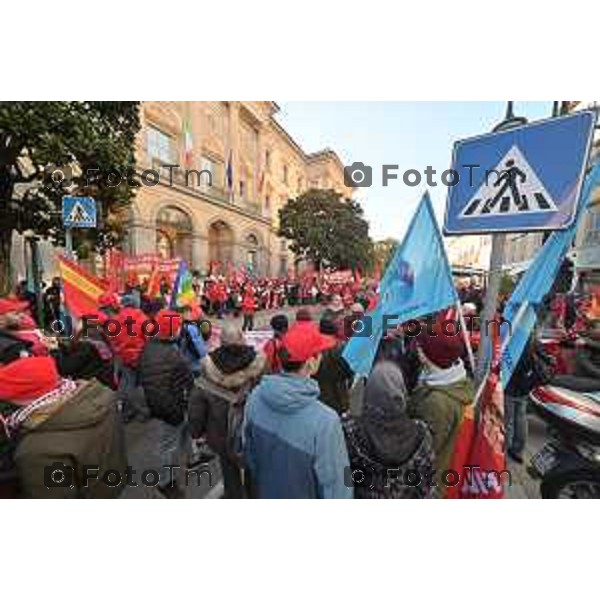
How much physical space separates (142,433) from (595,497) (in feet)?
13.7

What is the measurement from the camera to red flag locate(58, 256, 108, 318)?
16.1 feet

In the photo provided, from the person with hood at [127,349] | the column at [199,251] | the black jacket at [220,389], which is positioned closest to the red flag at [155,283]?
the person with hood at [127,349]

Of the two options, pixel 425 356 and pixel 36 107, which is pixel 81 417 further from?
pixel 36 107

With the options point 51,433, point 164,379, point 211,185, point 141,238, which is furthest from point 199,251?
point 51,433

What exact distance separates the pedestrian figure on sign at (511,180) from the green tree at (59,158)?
23.8 ft

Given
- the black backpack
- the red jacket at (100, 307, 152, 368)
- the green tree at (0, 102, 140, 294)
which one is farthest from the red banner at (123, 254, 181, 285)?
the black backpack

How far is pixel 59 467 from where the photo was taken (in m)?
2.02

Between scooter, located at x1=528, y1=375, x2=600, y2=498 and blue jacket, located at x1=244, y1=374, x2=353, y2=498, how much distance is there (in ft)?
6.19

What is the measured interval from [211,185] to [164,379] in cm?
2413

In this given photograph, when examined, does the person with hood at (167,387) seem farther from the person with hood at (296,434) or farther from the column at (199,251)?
the column at (199,251)

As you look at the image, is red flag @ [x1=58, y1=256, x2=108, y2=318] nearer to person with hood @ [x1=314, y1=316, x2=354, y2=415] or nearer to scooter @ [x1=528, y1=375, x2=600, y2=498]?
person with hood @ [x1=314, y1=316, x2=354, y2=415]

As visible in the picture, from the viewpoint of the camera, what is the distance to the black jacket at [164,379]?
3.35 m

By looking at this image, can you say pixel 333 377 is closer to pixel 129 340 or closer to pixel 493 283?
pixel 493 283

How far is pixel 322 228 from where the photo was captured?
30.5m
